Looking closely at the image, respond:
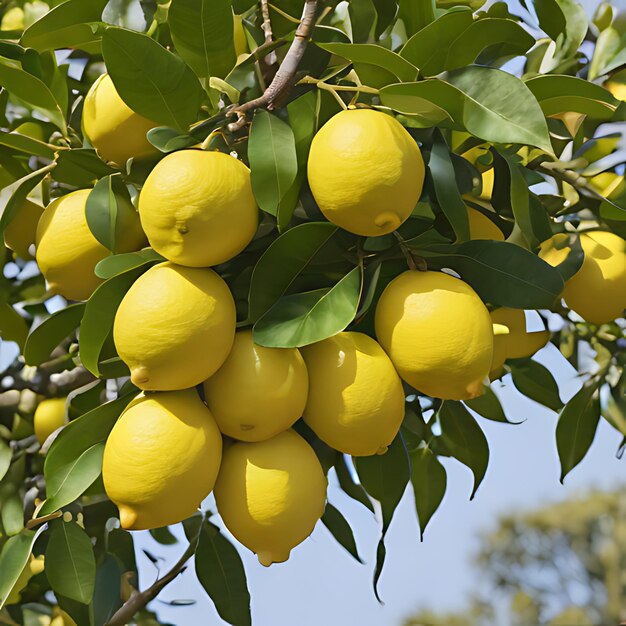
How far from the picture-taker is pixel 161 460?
2.20 ft

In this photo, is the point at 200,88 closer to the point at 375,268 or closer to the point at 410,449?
the point at 375,268

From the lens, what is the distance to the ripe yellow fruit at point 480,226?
2.67 ft

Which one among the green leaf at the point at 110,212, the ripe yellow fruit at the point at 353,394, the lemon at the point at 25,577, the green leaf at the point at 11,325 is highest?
the green leaf at the point at 110,212

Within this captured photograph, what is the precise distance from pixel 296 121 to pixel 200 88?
3.4 inches

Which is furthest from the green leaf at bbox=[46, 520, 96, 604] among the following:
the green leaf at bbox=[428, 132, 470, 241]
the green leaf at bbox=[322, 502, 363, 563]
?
the green leaf at bbox=[428, 132, 470, 241]

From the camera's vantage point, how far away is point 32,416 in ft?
4.10

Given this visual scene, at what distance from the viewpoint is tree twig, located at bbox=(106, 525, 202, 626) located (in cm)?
116

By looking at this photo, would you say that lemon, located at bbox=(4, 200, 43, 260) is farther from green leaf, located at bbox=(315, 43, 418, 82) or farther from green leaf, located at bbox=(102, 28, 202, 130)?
green leaf, located at bbox=(315, 43, 418, 82)

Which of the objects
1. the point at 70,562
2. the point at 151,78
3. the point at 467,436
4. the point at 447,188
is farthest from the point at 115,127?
the point at 467,436

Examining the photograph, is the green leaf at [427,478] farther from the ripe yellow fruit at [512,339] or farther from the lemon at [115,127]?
the lemon at [115,127]

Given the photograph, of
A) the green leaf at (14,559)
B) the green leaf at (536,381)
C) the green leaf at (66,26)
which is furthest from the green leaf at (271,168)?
the green leaf at (536,381)

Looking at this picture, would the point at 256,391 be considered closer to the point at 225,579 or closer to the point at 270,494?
the point at 270,494

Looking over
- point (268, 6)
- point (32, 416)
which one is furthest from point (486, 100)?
point (32, 416)

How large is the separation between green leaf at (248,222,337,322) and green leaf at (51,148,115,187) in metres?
0.21
